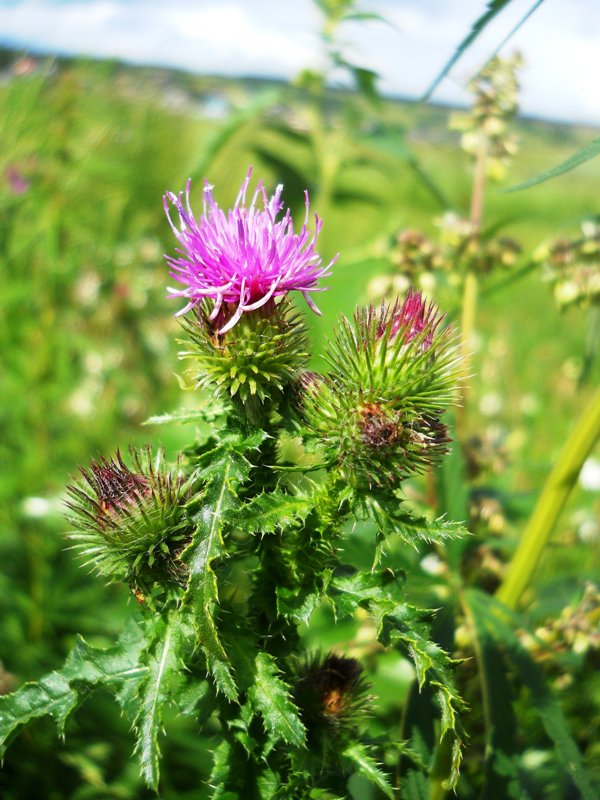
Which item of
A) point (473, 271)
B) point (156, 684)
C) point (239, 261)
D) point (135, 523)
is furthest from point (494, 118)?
point (156, 684)

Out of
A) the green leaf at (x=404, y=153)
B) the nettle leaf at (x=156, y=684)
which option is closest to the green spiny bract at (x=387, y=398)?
the nettle leaf at (x=156, y=684)

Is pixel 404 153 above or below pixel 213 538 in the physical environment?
above

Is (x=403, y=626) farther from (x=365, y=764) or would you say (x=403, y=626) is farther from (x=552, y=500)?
(x=552, y=500)

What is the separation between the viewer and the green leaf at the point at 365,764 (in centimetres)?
106

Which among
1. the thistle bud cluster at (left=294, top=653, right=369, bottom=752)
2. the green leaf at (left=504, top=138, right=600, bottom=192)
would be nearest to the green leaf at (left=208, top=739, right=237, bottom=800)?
the thistle bud cluster at (left=294, top=653, right=369, bottom=752)

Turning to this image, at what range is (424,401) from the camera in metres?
1.13

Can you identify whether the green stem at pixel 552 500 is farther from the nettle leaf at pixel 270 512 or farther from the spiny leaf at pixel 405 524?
the nettle leaf at pixel 270 512

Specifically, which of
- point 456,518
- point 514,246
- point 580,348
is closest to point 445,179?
point 580,348

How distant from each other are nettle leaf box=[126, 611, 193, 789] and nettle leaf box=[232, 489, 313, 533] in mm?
186

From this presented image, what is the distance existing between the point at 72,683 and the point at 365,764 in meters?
0.46

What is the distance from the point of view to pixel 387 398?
1.11m

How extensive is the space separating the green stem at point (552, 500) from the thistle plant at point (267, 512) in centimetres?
46

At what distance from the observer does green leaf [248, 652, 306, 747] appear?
0.99 meters

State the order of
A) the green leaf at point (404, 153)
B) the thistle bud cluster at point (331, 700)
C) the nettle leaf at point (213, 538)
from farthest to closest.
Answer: the green leaf at point (404, 153), the thistle bud cluster at point (331, 700), the nettle leaf at point (213, 538)
